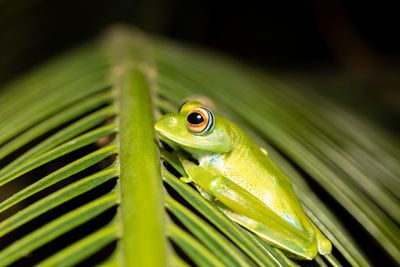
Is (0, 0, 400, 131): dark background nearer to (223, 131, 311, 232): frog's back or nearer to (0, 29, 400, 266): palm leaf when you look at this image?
(0, 29, 400, 266): palm leaf

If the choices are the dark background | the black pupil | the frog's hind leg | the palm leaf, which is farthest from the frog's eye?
the dark background

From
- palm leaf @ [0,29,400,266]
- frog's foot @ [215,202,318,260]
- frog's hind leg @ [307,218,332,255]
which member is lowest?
frog's hind leg @ [307,218,332,255]

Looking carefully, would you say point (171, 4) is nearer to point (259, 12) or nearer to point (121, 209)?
point (259, 12)

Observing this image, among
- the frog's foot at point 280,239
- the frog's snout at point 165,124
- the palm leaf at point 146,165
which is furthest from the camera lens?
the frog's snout at point 165,124

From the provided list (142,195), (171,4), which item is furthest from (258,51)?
(142,195)

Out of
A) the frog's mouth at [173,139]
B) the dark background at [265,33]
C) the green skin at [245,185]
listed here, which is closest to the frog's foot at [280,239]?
the green skin at [245,185]

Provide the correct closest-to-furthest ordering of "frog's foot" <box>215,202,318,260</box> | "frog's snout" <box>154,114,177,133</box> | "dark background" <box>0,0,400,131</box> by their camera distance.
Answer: "frog's foot" <box>215,202,318,260</box> → "frog's snout" <box>154,114,177,133</box> → "dark background" <box>0,0,400,131</box>

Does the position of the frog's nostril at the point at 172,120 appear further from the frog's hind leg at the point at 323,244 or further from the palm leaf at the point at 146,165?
the frog's hind leg at the point at 323,244

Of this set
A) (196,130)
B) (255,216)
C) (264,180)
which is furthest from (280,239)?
(196,130)
